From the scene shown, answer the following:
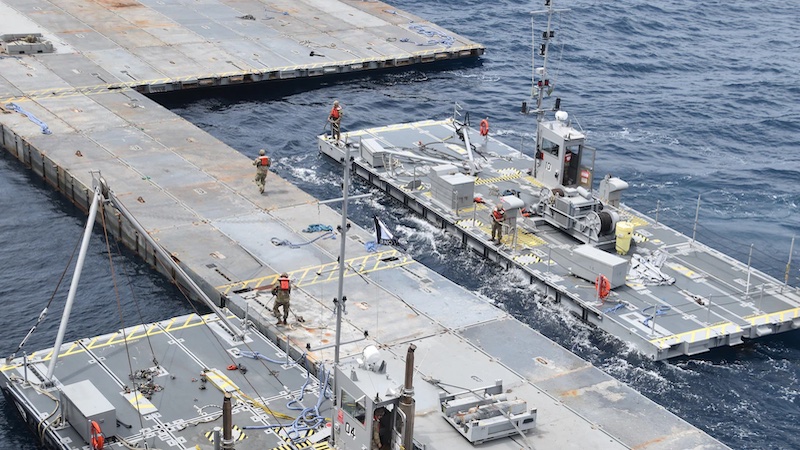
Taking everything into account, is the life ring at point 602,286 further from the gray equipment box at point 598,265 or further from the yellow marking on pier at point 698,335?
the yellow marking on pier at point 698,335

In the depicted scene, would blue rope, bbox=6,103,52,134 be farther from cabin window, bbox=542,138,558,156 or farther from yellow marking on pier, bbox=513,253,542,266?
yellow marking on pier, bbox=513,253,542,266

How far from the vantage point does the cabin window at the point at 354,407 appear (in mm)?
40844

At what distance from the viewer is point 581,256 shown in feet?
191

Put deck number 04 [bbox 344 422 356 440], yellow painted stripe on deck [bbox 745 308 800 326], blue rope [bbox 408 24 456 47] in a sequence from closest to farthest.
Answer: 1. deck number 04 [bbox 344 422 356 440]
2. yellow painted stripe on deck [bbox 745 308 800 326]
3. blue rope [bbox 408 24 456 47]

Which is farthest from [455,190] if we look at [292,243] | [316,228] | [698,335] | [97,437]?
[97,437]

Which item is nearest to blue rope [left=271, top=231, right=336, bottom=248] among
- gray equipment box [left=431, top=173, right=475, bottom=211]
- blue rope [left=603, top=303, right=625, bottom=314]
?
gray equipment box [left=431, top=173, right=475, bottom=211]

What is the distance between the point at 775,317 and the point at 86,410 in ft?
102

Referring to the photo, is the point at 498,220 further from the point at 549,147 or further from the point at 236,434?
the point at 236,434

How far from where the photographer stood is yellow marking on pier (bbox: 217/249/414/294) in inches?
2190

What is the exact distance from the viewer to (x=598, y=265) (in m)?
57.5

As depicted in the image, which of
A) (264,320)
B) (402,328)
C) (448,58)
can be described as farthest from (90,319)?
(448,58)

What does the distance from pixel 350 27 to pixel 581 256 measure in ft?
151

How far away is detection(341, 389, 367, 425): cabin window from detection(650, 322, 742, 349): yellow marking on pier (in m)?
16.9

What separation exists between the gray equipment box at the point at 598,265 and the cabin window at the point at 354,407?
1958 cm
